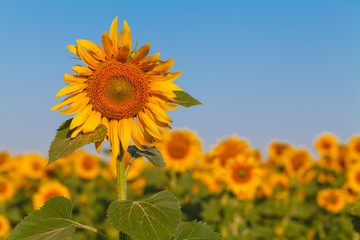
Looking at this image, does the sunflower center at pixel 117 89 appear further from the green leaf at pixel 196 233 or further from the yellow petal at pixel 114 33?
the green leaf at pixel 196 233

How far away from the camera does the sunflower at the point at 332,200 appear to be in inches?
361

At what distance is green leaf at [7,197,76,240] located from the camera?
2.02m

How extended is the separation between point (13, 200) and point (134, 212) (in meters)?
9.26

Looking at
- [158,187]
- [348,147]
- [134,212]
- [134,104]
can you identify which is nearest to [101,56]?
[134,104]

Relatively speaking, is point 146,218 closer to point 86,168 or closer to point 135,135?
point 135,135

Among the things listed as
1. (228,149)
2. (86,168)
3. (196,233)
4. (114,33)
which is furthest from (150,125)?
(86,168)

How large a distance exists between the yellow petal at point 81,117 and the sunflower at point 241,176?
502cm

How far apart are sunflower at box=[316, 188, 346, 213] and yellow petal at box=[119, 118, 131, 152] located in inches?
319

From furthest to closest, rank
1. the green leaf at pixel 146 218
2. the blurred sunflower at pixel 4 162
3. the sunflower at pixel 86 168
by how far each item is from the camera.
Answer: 1. the blurred sunflower at pixel 4 162
2. the sunflower at pixel 86 168
3. the green leaf at pixel 146 218

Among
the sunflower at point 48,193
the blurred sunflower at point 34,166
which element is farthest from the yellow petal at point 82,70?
the blurred sunflower at point 34,166

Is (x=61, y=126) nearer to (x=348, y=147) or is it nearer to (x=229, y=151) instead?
(x=229, y=151)

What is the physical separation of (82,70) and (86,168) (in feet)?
28.5

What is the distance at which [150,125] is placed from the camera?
2.31m

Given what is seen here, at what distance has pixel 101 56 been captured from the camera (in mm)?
2291
